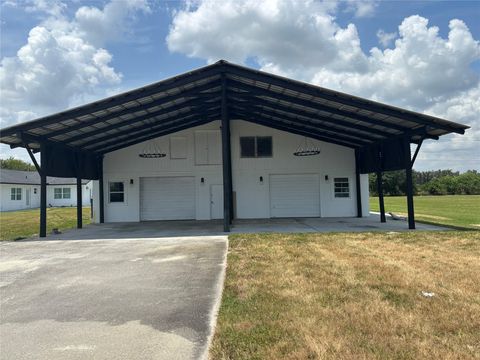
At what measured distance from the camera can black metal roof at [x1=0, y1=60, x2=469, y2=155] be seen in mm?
12758

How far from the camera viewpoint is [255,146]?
20.3 metres

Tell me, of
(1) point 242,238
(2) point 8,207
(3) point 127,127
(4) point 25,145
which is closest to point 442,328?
(1) point 242,238

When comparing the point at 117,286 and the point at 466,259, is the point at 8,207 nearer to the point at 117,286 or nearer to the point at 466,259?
the point at 117,286

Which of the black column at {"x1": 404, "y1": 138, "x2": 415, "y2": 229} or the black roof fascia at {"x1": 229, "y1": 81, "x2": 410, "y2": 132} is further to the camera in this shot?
the black roof fascia at {"x1": 229, "y1": 81, "x2": 410, "y2": 132}

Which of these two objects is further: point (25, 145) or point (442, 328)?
point (25, 145)

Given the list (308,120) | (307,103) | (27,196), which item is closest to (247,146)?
(308,120)

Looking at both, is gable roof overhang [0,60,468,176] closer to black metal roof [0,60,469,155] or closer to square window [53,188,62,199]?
black metal roof [0,60,469,155]

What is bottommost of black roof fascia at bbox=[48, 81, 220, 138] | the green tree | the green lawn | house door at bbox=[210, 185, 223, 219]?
the green lawn

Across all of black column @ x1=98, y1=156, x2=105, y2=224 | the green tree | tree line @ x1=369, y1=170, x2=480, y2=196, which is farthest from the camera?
the green tree

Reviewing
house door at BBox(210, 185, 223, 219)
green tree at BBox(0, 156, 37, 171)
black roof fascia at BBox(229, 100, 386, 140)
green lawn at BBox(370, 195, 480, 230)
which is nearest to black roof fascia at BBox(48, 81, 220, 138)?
black roof fascia at BBox(229, 100, 386, 140)

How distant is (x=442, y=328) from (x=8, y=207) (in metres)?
36.9

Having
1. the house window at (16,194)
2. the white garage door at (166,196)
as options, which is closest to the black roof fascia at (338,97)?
the white garage door at (166,196)

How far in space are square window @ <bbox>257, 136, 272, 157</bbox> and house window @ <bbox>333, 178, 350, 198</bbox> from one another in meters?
3.75

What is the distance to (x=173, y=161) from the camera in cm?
2016
